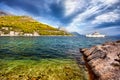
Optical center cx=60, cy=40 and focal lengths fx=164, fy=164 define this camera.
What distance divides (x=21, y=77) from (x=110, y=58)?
10552mm

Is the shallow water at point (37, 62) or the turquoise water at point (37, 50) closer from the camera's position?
the shallow water at point (37, 62)

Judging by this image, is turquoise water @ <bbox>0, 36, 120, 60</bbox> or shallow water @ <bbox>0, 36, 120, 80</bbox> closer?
shallow water @ <bbox>0, 36, 120, 80</bbox>

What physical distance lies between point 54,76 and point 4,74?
6.24 meters

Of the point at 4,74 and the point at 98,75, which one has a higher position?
the point at 98,75

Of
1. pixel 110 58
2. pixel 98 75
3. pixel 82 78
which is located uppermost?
pixel 110 58

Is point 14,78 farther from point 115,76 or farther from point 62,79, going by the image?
point 115,76

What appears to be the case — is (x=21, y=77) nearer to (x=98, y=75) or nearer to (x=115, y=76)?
(x=98, y=75)

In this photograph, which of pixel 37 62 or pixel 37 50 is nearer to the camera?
pixel 37 62

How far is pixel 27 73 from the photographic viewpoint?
2128 centimetres

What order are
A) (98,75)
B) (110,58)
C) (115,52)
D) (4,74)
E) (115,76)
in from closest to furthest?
(115,76) → (98,75) → (110,58) → (115,52) → (4,74)

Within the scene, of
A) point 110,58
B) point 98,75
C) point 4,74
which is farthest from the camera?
point 4,74

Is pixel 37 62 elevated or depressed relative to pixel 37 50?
elevated

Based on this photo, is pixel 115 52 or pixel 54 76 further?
pixel 54 76

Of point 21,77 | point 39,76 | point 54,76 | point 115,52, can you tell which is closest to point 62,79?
point 54,76
